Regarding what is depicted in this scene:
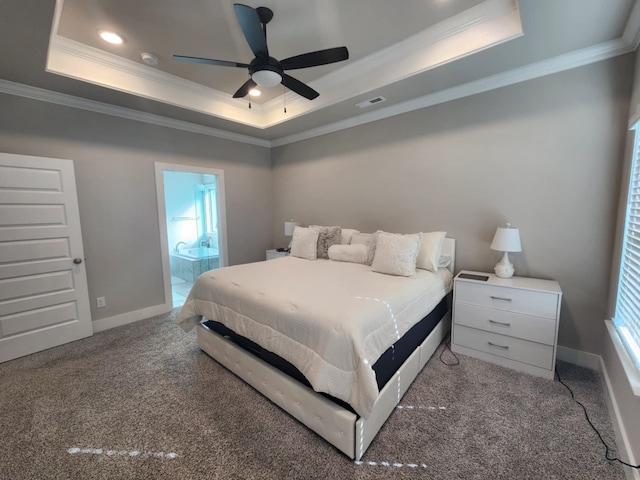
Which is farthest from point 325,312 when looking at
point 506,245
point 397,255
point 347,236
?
point 347,236

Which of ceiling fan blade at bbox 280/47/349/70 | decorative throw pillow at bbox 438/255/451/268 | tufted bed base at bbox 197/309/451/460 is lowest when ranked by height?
tufted bed base at bbox 197/309/451/460

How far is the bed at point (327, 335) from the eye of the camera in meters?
1.47

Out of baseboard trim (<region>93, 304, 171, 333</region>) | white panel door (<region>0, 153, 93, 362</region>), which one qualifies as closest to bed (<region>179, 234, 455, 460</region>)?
baseboard trim (<region>93, 304, 171, 333</region>)

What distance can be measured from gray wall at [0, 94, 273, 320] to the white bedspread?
51.8 inches

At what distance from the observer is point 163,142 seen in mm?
3535

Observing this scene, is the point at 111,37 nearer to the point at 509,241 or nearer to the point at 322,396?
the point at 322,396

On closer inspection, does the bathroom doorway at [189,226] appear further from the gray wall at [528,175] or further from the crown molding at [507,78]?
the gray wall at [528,175]

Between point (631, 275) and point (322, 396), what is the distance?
218cm

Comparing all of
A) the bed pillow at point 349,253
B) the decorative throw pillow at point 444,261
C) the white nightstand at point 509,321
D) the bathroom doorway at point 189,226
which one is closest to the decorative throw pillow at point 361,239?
the bed pillow at point 349,253

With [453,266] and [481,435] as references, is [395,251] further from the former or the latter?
[481,435]

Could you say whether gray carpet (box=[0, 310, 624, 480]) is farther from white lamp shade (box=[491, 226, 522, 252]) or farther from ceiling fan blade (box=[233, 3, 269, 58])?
ceiling fan blade (box=[233, 3, 269, 58])

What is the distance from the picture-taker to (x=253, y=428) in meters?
1.71

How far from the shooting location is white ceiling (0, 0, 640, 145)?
188 cm

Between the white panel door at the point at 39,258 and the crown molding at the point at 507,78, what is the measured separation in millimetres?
3378
